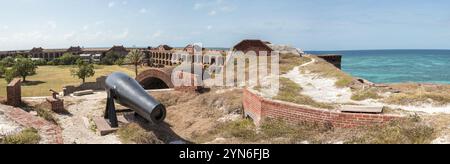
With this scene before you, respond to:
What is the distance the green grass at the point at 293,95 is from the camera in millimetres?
11810

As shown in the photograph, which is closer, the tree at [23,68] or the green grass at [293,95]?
the green grass at [293,95]

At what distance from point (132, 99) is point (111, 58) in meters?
78.3

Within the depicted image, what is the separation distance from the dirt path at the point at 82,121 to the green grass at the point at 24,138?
0.91 m

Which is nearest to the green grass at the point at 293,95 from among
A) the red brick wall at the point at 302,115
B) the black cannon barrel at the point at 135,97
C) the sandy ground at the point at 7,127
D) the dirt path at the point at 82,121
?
the red brick wall at the point at 302,115

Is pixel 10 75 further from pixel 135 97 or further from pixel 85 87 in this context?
pixel 135 97

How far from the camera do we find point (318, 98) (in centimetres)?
1349

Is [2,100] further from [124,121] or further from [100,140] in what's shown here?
[100,140]

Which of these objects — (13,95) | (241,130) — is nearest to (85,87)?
(13,95)

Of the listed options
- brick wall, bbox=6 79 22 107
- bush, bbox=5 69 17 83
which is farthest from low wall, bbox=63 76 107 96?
bush, bbox=5 69 17 83

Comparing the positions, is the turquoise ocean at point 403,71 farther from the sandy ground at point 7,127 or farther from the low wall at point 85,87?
the sandy ground at point 7,127

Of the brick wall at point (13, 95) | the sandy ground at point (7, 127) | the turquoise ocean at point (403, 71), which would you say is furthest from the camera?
the turquoise ocean at point (403, 71)

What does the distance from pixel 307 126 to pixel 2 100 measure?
39.9 feet

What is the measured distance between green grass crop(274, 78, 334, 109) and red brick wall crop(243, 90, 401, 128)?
0.57 metres
